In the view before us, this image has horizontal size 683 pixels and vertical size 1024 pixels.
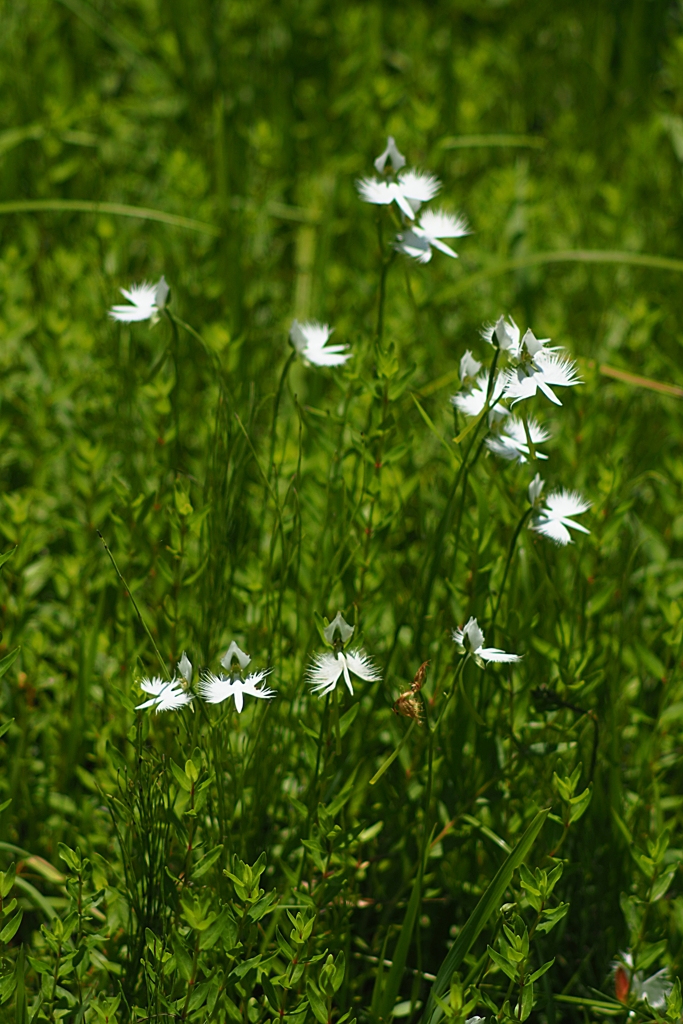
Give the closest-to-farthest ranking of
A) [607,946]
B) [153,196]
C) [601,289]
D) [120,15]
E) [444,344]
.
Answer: [607,946] < [444,344] < [601,289] < [153,196] < [120,15]

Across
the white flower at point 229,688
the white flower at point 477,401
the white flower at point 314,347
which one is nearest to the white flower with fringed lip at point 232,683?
the white flower at point 229,688

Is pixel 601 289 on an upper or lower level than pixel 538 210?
lower

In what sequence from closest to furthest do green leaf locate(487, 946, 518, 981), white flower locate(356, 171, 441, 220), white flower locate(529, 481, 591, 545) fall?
1. green leaf locate(487, 946, 518, 981)
2. white flower locate(529, 481, 591, 545)
3. white flower locate(356, 171, 441, 220)

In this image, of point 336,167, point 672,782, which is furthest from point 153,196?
point 672,782

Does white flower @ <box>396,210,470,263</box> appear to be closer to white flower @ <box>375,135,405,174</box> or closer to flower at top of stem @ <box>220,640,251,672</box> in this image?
white flower @ <box>375,135,405,174</box>

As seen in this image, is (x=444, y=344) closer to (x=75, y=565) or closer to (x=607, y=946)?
(x=75, y=565)

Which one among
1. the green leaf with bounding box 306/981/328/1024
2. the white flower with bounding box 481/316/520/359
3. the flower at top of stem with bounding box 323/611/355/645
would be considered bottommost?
the green leaf with bounding box 306/981/328/1024

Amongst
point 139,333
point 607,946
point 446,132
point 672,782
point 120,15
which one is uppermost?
point 120,15

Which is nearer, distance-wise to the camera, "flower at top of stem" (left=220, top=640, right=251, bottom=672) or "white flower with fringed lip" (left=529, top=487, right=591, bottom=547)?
"flower at top of stem" (left=220, top=640, right=251, bottom=672)

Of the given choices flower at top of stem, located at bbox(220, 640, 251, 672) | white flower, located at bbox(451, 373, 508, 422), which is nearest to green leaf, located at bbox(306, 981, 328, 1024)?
flower at top of stem, located at bbox(220, 640, 251, 672)
